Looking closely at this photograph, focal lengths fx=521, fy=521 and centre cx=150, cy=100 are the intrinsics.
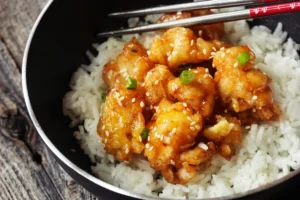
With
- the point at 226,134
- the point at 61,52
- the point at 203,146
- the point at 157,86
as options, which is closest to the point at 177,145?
the point at 203,146

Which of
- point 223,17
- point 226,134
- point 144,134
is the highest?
point 223,17

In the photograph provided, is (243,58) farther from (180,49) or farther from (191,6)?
(191,6)

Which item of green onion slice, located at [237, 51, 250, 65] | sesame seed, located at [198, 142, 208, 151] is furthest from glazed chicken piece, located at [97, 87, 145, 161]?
green onion slice, located at [237, 51, 250, 65]

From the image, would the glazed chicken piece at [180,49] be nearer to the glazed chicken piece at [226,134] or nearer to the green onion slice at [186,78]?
the green onion slice at [186,78]

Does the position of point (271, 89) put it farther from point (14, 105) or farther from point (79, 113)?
point (14, 105)

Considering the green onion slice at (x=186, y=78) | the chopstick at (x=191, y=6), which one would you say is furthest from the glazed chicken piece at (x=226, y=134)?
the chopstick at (x=191, y=6)

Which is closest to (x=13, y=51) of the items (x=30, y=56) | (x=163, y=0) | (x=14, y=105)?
(x=14, y=105)

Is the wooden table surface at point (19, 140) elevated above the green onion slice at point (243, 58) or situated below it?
below
